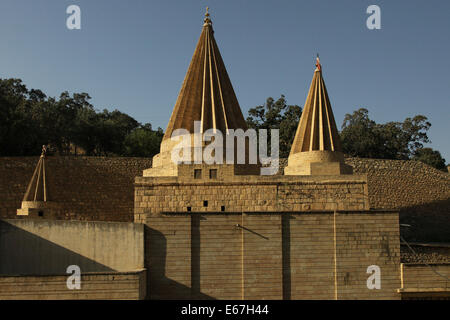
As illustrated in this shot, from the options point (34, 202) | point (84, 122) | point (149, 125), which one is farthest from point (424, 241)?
point (149, 125)

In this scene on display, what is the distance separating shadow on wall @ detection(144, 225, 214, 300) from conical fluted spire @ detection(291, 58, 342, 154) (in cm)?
560

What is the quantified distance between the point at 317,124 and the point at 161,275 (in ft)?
23.7

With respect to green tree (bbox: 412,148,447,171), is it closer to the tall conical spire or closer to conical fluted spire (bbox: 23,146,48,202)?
the tall conical spire

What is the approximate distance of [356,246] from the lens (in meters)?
11.3

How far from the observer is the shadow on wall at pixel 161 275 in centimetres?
1095

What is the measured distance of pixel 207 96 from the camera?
14211 millimetres

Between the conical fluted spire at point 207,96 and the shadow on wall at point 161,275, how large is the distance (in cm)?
389

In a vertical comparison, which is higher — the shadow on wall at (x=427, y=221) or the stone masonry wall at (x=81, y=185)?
the stone masonry wall at (x=81, y=185)

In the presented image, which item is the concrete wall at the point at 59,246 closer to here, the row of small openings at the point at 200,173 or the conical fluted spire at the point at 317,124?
the row of small openings at the point at 200,173

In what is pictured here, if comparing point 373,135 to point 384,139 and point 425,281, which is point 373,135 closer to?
point 384,139

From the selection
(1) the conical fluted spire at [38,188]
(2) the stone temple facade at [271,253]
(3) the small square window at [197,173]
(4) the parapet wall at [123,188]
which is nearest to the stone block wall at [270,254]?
(2) the stone temple facade at [271,253]

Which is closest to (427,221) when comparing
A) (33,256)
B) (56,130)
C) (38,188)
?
(38,188)

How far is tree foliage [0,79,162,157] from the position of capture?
2662 cm
